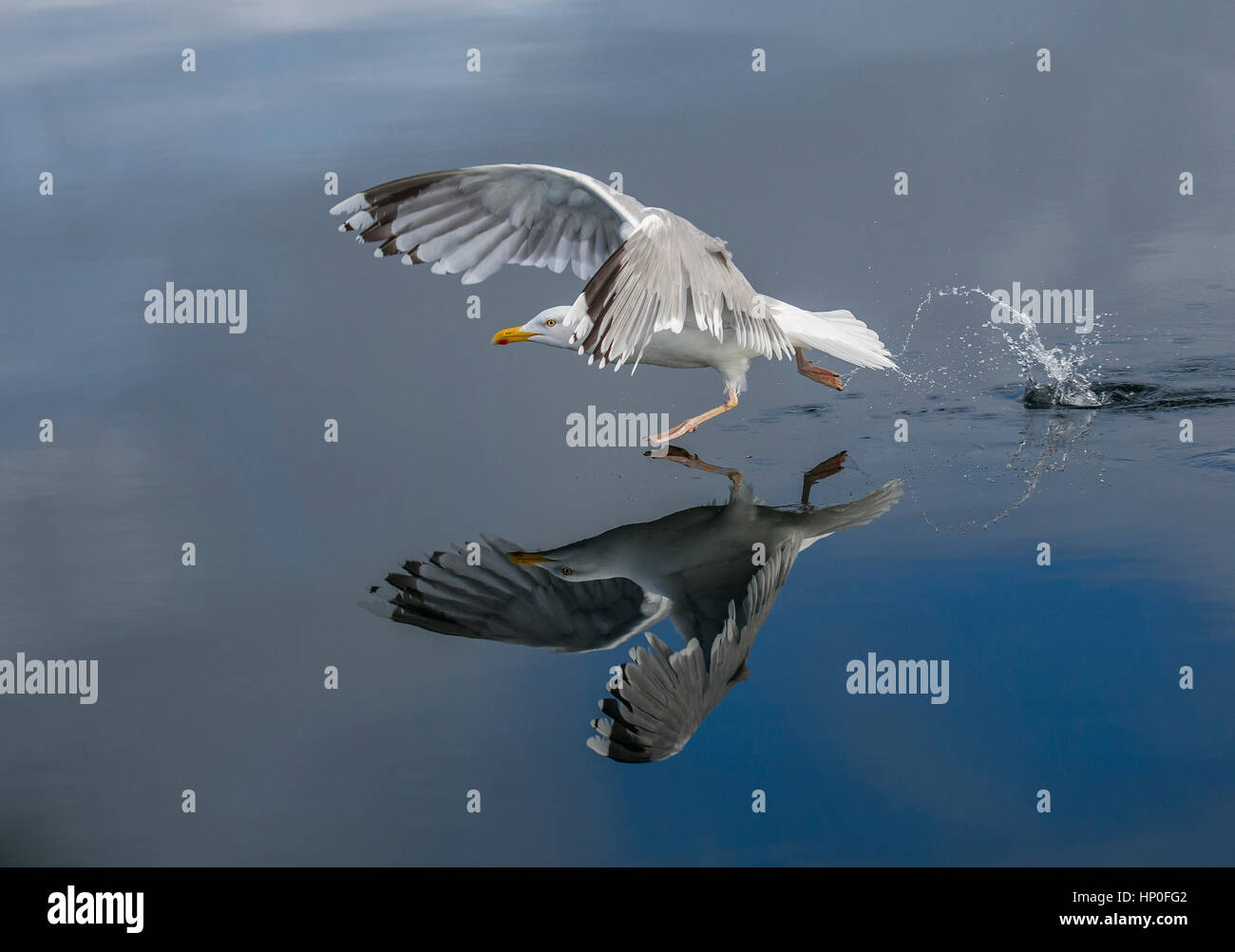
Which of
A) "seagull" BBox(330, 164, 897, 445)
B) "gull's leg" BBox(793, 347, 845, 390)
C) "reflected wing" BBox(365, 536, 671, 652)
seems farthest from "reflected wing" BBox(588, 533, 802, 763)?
"gull's leg" BBox(793, 347, 845, 390)

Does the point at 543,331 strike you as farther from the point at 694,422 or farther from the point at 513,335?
the point at 694,422

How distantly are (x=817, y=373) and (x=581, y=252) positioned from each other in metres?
1.20

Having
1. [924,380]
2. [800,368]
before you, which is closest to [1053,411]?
[924,380]

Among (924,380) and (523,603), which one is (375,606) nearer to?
(523,603)

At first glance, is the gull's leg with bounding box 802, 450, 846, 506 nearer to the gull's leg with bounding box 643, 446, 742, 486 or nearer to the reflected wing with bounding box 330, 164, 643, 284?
the gull's leg with bounding box 643, 446, 742, 486

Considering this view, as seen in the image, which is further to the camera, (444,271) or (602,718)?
(444,271)

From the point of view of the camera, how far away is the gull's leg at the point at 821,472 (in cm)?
598

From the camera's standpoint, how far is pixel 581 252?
6.94 m

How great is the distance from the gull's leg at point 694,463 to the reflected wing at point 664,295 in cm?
51

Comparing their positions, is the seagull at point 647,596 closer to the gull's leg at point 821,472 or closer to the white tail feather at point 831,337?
the gull's leg at point 821,472

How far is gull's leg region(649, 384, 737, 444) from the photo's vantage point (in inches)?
252

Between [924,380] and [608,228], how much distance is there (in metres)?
1.58

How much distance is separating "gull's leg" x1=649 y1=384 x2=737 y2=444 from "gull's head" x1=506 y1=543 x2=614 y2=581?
101 cm

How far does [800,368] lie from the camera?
6.91m
